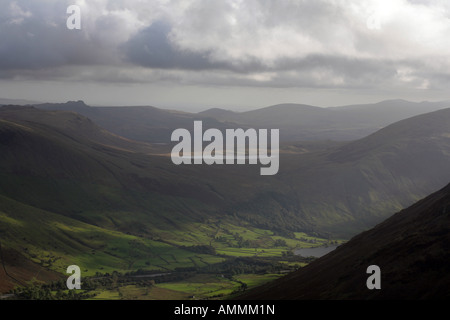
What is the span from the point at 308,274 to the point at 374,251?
25.0 m

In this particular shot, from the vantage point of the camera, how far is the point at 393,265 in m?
110

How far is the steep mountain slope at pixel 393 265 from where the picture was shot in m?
94.9

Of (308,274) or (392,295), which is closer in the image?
(392,295)

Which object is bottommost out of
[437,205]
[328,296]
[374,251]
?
[328,296]

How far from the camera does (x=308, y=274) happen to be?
152625mm

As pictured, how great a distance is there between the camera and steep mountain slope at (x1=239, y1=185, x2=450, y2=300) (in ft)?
311
